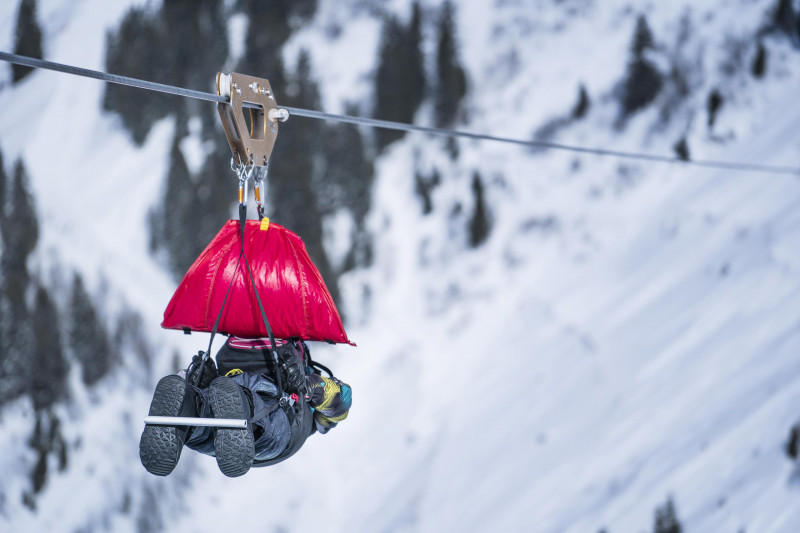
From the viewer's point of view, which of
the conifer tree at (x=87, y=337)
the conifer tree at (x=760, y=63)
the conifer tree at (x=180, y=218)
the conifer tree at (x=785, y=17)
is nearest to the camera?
the conifer tree at (x=760, y=63)

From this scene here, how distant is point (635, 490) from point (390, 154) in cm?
877

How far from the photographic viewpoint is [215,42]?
19703mm

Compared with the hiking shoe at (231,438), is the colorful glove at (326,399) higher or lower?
higher

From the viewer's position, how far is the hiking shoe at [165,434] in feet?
7.50

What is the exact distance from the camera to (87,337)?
17047 mm

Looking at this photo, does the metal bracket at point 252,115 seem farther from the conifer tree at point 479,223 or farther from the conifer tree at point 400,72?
the conifer tree at point 400,72

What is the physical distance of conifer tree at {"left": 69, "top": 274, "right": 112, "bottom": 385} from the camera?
16.8 metres

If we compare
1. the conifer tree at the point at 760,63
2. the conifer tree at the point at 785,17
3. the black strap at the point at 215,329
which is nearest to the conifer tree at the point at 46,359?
the conifer tree at the point at 760,63

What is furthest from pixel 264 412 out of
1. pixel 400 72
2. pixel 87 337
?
pixel 400 72

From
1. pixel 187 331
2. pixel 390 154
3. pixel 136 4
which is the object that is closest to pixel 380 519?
pixel 390 154

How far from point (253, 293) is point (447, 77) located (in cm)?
1561

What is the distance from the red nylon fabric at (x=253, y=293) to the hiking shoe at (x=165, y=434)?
2.25ft

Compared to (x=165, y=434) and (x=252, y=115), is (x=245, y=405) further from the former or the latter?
(x=252, y=115)

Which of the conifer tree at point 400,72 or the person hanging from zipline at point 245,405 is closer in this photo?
the person hanging from zipline at point 245,405
